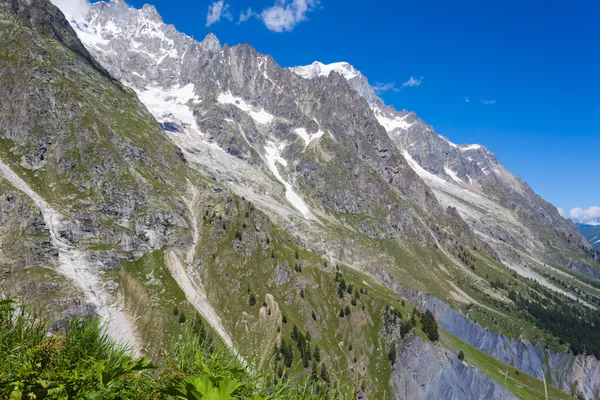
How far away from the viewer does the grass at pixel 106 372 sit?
4.11 m

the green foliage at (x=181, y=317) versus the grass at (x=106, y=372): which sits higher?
the grass at (x=106, y=372)

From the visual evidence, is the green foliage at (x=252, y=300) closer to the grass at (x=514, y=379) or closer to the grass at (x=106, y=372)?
the grass at (x=514, y=379)

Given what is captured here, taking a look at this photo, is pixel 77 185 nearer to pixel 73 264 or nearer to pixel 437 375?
pixel 73 264

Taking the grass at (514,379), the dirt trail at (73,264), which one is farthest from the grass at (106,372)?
the grass at (514,379)

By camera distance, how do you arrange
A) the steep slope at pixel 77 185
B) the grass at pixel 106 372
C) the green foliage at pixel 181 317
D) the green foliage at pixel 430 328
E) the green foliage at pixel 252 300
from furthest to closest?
the green foliage at pixel 430 328
the green foliage at pixel 252 300
the steep slope at pixel 77 185
the green foliage at pixel 181 317
the grass at pixel 106 372

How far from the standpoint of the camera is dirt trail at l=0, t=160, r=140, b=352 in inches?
4961

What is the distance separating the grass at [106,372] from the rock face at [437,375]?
151 m

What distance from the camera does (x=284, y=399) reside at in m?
5.94

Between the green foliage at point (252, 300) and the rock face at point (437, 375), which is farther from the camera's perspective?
the green foliage at point (252, 300)

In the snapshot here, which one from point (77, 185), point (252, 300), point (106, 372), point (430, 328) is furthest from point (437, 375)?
point (77, 185)

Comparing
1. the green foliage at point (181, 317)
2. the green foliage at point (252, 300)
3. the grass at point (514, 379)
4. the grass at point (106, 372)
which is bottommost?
the grass at point (514, 379)

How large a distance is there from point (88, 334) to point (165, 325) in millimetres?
131172

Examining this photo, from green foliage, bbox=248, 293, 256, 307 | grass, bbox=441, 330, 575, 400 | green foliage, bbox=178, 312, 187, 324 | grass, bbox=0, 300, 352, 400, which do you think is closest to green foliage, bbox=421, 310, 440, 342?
grass, bbox=441, 330, 575, 400

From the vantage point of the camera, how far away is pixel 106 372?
4504 mm
